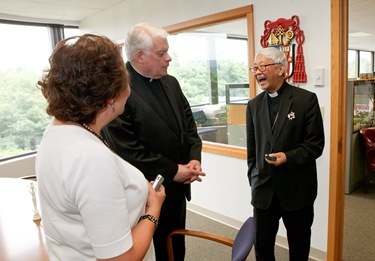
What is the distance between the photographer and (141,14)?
3592 millimetres

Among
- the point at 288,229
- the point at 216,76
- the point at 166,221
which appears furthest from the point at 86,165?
the point at 216,76

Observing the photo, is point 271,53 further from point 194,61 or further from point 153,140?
point 194,61

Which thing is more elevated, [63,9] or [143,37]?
[63,9]

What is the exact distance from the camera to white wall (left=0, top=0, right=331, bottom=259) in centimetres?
213

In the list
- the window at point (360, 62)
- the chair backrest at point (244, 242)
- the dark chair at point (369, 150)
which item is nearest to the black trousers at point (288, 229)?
the chair backrest at point (244, 242)

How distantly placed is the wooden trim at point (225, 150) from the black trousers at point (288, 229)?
895 millimetres

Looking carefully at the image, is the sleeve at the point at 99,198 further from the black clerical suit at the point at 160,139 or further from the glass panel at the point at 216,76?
the glass panel at the point at 216,76

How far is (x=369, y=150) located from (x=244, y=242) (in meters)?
3.29

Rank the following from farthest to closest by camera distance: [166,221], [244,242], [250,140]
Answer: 1. [250,140]
2. [166,221]
3. [244,242]

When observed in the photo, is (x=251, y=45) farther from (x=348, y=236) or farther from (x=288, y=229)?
(x=348, y=236)

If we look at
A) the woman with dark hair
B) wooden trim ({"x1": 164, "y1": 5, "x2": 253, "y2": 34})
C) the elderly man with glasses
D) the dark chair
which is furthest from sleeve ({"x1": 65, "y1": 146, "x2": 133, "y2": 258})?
the dark chair

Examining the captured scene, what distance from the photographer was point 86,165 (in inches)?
27.2

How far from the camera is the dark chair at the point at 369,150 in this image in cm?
367

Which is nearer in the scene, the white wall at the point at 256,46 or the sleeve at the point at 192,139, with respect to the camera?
the sleeve at the point at 192,139
